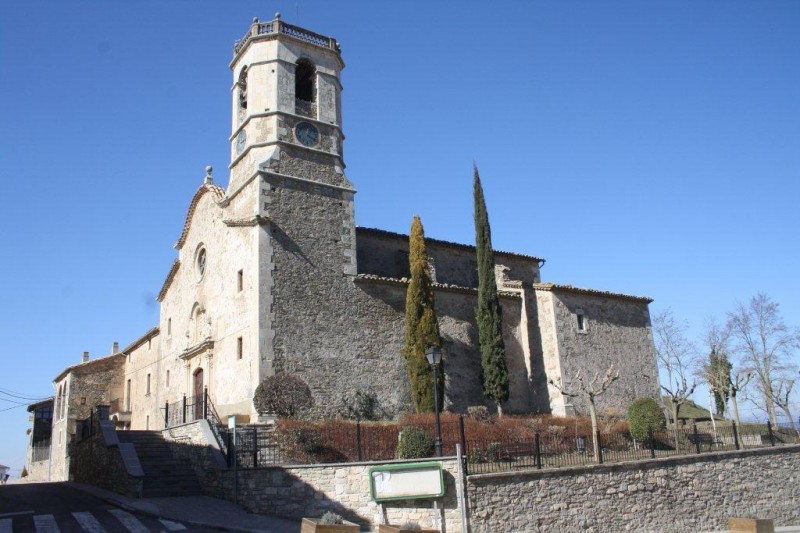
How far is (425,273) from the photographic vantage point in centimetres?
2647

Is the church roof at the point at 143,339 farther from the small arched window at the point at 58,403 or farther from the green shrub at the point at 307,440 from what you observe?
the green shrub at the point at 307,440

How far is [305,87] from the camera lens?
2797 centimetres

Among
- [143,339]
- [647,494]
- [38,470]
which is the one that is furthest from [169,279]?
[647,494]

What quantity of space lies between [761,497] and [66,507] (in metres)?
20.9

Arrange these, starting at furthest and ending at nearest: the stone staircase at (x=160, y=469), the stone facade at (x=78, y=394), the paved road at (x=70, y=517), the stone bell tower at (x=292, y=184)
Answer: the stone facade at (x=78, y=394)
the stone bell tower at (x=292, y=184)
the stone staircase at (x=160, y=469)
the paved road at (x=70, y=517)

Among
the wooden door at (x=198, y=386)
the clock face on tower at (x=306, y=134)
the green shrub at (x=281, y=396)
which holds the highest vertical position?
the clock face on tower at (x=306, y=134)

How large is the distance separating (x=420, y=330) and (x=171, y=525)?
12849mm

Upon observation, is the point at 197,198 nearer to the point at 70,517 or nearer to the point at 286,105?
the point at 286,105

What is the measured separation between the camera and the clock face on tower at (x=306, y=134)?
86.7 feet

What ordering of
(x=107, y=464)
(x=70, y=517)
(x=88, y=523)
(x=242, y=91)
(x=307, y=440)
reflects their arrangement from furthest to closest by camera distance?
(x=242, y=91) < (x=107, y=464) < (x=307, y=440) < (x=70, y=517) < (x=88, y=523)

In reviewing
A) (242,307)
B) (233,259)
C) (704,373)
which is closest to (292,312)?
(242,307)

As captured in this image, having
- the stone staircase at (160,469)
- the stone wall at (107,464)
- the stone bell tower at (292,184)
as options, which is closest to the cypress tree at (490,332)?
the stone bell tower at (292,184)

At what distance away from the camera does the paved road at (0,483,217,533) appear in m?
14.4

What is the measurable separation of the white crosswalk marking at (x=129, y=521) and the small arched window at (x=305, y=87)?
16.2m
